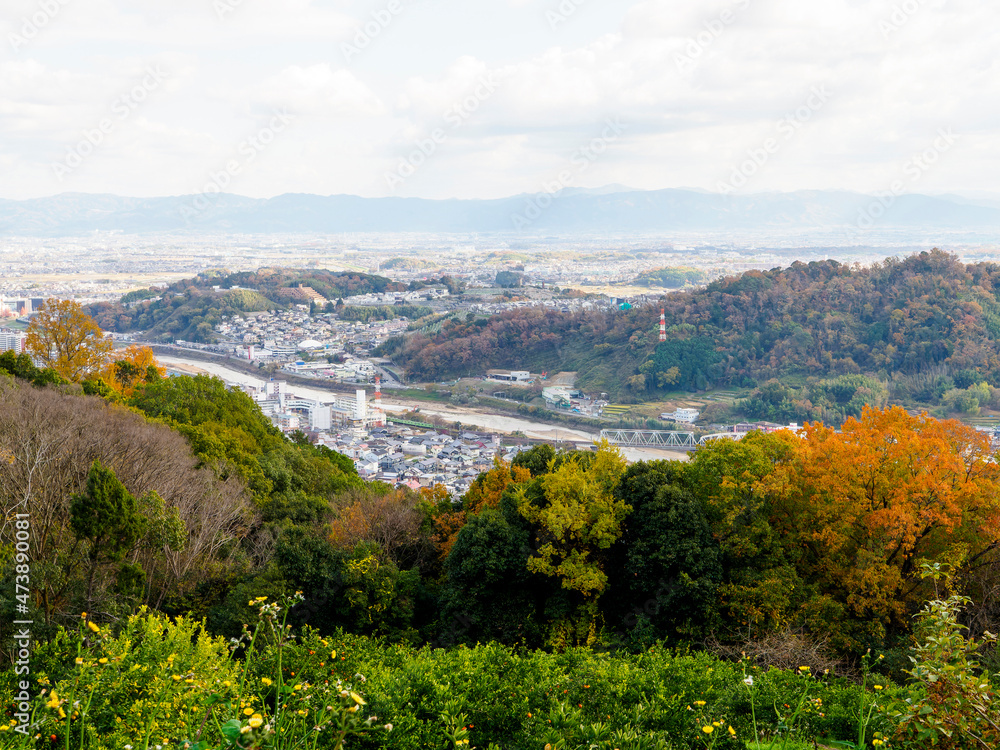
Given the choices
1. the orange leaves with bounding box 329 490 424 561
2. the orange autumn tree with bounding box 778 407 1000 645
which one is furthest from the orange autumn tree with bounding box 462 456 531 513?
the orange autumn tree with bounding box 778 407 1000 645

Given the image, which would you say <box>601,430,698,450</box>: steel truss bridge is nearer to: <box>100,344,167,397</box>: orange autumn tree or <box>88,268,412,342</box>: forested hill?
<box>100,344,167,397</box>: orange autumn tree

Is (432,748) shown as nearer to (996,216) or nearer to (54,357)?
(54,357)

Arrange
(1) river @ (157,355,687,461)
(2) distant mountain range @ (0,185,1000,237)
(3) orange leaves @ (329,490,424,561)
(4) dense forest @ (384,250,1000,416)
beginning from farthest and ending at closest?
(2) distant mountain range @ (0,185,1000,237) → (4) dense forest @ (384,250,1000,416) → (1) river @ (157,355,687,461) → (3) orange leaves @ (329,490,424,561)

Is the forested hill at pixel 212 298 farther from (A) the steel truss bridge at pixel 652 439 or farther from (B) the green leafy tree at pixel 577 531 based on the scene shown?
(B) the green leafy tree at pixel 577 531

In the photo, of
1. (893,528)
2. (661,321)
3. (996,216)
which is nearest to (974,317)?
(661,321)

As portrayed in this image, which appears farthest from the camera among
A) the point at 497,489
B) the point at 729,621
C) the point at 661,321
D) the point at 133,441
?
the point at 661,321

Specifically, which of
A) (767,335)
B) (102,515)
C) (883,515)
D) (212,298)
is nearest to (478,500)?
(883,515)

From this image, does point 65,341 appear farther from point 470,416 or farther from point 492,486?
point 470,416
